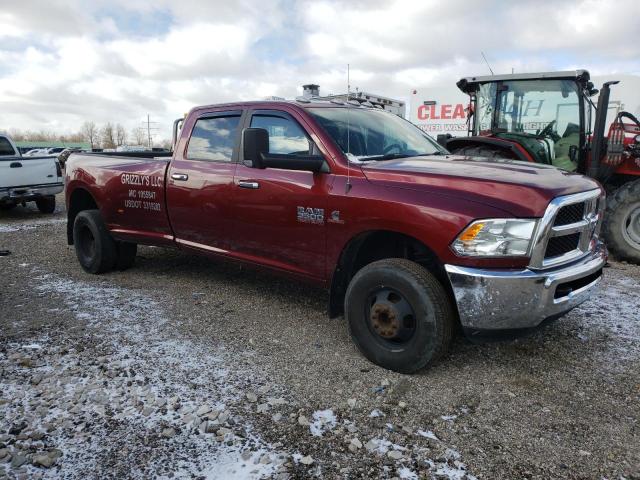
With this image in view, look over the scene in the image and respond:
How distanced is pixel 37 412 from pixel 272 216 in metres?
2.03

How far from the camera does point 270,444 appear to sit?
2568 mm

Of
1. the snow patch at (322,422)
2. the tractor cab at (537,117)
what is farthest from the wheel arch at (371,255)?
the tractor cab at (537,117)

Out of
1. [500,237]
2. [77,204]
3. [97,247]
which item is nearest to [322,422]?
[500,237]

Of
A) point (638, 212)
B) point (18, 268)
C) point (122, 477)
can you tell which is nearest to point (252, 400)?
point (122, 477)

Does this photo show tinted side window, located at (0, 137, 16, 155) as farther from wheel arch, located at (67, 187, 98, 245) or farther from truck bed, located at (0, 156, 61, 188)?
wheel arch, located at (67, 187, 98, 245)

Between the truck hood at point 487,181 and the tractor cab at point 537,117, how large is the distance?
3778mm

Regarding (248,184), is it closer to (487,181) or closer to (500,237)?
(487,181)

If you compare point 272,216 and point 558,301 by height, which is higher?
point 272,216

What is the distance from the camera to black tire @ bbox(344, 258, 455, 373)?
3086mm

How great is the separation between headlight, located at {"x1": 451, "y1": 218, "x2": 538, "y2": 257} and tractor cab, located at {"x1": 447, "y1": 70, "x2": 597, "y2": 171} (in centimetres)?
448

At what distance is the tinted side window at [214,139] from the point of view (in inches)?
176

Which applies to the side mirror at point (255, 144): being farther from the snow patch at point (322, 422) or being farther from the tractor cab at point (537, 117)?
the tractor cab at point (537, 117)

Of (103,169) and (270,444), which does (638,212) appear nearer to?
(270,444)

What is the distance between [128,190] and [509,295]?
399 cm
